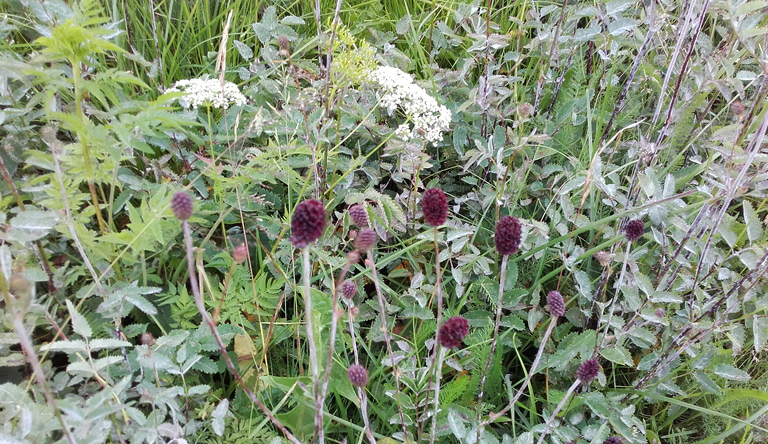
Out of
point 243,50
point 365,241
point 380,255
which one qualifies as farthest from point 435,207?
point 243,50

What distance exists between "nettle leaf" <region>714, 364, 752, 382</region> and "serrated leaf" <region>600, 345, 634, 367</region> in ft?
1.03

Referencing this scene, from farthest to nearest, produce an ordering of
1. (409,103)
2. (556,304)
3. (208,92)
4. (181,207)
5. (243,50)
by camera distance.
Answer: (243,50) < (409,103) < (208,92) < (556,304) < (181,207)

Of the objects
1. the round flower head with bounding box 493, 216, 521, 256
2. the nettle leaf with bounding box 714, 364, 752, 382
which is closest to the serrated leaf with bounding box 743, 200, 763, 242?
the nettle leaf with bounding box 714, 364, 752, 382

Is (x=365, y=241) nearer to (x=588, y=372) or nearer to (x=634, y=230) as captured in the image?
(x=588, y=372)

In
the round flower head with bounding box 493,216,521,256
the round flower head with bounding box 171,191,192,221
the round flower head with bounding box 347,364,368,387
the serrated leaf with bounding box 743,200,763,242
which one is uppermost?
the round flower head with bounding box 171,191,192,221

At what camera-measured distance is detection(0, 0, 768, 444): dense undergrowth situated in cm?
154

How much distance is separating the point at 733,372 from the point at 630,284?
440mm

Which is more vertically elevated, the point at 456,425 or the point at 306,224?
the point at 306,224

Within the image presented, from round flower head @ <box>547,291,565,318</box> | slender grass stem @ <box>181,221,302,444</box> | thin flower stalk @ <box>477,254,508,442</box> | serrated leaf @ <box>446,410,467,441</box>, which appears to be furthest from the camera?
serrated leaf @ <box>446,410,467,441</box>

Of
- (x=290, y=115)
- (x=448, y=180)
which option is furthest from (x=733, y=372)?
(x=290, y=115)

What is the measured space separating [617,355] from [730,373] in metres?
0.41

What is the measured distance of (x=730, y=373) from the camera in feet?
5.98

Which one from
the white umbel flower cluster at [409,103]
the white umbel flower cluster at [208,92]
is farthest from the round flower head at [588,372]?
the white umbel flower cluster at [208,92]

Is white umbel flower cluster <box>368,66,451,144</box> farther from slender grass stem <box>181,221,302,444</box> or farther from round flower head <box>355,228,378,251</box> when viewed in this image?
slender grass stem <box>181,221,302,444</box>
